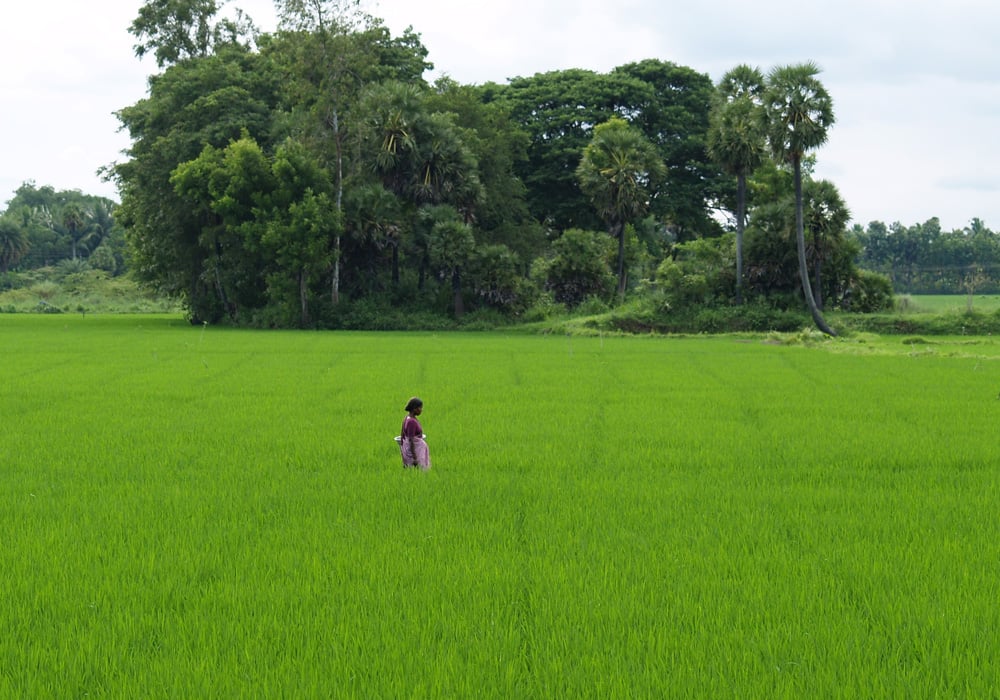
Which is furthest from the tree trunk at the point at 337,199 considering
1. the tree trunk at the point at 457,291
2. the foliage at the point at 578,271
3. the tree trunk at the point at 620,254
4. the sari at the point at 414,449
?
the sari at the point at 414,449

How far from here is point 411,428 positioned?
9656 millimetres

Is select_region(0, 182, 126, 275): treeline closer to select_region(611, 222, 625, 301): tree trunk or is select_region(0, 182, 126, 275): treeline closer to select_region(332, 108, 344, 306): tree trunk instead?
select_region(332, 108, 344, 306): tree trunk

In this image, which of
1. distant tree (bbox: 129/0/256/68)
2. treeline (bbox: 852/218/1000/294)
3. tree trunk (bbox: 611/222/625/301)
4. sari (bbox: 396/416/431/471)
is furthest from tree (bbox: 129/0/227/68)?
treeline (bbox: 852/218/1000/294)

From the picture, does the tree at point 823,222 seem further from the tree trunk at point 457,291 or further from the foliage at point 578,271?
the tree trunk at point 457,291

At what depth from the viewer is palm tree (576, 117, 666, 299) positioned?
1812 inches

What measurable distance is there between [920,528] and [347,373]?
16.2 meters

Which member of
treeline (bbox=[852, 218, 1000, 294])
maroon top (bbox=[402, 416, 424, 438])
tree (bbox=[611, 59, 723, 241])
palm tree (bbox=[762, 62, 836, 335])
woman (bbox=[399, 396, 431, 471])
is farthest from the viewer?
treeline (bbox=[852, 218, 1000, 294])

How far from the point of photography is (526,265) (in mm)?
54562

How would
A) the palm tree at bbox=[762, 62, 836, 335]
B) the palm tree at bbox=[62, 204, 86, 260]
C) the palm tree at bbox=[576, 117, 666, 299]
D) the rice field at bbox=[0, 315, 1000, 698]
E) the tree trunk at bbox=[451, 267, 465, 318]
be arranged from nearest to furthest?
1. the rice field at bbox=[0, 315, 1000, 698]
2. the palm tree at bbox=[762, 62, 836, 335]
3. the palm tree at bbox=[576, 117, 666, 299]
4. the tree trunk at bbox=[451, 267, 465, 318]
5. the palm tree at bbox=[62, 204, 86, 260]

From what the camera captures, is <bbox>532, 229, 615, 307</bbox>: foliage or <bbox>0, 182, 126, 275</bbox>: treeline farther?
<bbox>0, 182, 126, 275</bbox>: treeline

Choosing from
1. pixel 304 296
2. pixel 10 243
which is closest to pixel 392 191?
pixel 304 296

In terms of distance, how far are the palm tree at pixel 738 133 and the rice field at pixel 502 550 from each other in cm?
2699

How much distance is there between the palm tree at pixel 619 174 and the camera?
46031 mm

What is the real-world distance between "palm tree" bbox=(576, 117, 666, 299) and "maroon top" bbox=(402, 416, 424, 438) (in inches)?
1483
